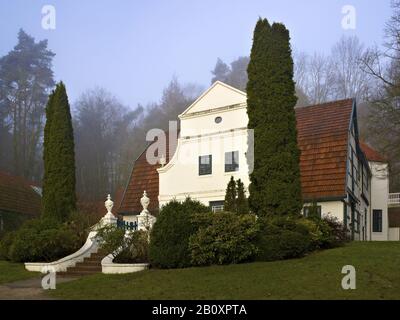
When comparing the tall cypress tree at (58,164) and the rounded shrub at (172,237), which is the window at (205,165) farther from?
the rounded shrub at (172,237)

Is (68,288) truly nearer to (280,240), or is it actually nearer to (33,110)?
(280,240)

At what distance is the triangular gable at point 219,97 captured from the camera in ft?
83.2

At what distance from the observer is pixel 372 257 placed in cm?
1426

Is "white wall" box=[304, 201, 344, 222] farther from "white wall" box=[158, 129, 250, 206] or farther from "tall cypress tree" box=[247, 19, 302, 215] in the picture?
"tall cypress tree" box=[247, 19, 302, 215]

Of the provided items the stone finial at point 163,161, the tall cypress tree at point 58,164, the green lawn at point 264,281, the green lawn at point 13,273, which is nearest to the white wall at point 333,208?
the green lawn at point 264,281

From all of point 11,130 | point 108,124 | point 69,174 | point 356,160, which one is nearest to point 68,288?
point 69,174

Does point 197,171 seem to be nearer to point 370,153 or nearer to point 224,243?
point 224,243

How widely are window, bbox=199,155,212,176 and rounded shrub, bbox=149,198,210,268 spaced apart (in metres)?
10.4

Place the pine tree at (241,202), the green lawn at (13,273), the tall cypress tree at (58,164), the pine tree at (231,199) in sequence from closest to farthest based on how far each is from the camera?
1. the green lawn at (13,273)
2. the pine tree at (241,202)
3. the pine tree at (231,199)
4. the tall cypress tree at (58,164)

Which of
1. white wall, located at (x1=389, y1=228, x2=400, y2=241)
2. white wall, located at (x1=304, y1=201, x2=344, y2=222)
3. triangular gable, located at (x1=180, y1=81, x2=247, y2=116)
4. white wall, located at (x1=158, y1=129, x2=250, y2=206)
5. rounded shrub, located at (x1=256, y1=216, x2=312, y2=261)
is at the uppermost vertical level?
triangular gable, located at (x1=180, y1=81, x2=247, y2=116)

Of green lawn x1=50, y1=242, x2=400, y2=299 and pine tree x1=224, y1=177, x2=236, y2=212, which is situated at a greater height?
pine tree x1=224, y1=177, x2=236, y2=212

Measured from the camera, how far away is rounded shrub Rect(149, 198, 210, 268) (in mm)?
15109

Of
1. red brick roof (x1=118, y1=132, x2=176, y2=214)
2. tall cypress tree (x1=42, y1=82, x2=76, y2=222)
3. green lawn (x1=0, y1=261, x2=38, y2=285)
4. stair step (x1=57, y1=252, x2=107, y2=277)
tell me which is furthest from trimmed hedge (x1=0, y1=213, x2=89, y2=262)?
red brick roof (x1=118, y1=132, x2=176, y2=214)
